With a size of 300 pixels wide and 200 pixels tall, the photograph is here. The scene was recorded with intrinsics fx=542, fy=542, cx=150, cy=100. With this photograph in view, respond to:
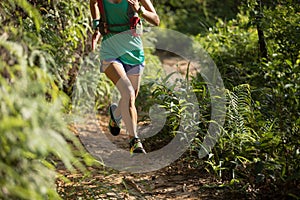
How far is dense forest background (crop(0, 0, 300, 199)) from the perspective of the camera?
7.93 ft

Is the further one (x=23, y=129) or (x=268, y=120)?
(x=268, y=120)

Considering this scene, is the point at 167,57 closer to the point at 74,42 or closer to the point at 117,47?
the point at 74,42

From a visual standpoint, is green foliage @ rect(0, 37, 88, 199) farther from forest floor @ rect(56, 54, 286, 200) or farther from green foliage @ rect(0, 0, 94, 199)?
forest floor @ rect(56, 54, 286, 200)

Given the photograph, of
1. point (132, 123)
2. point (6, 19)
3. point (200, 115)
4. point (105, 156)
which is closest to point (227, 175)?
point (200, 115)

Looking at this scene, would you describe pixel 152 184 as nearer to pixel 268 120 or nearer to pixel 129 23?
pixel 268 120

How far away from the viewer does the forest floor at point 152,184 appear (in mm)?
3686

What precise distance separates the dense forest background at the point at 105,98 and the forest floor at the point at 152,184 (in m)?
0.09

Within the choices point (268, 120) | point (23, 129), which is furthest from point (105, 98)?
point (23, 129)

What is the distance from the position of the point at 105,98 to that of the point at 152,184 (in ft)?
8.04

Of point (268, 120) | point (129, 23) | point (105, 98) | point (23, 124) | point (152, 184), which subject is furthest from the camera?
point (105, 98)

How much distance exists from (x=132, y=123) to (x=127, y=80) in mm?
377

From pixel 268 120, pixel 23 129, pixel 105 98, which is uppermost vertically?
pixel 23 129

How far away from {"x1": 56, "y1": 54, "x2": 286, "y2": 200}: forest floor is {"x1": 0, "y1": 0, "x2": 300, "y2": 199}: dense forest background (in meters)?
0.09

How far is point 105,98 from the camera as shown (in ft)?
21.7
